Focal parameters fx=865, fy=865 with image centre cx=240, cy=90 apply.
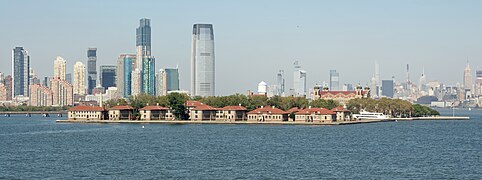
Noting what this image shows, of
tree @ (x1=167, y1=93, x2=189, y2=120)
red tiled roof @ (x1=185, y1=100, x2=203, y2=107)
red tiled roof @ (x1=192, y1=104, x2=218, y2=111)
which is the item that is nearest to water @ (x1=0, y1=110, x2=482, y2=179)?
red tiled roof @ (x1=192, y1=104, x2=218, y2=111)

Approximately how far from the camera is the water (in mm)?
45812

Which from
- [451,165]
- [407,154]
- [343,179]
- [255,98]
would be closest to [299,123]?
[255,98]

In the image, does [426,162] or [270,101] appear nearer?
[426,162]

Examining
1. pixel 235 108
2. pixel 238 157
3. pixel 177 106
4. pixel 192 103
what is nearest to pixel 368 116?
pixel 235 108

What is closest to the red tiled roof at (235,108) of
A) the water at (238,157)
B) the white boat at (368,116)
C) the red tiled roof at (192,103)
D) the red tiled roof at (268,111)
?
the red tiled roof at (268,111)

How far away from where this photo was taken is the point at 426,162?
52562 mm

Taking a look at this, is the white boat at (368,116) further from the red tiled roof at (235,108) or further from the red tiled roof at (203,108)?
the red tiled roof at (203,108)

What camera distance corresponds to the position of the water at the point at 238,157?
45812mm

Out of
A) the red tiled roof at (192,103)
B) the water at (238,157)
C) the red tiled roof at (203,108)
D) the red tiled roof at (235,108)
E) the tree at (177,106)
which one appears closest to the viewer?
the water at (238,157)

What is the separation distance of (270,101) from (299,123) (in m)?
19.9

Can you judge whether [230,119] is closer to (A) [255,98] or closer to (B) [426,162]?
(A) [255,98]

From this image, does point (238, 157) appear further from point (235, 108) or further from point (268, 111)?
point (235, 108)

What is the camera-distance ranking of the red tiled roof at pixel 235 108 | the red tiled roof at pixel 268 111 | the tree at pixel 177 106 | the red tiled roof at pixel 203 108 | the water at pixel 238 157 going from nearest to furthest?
the water at pixel 238 157
the red tiled roof at pixel 268 111
the red tiled roof at pixel 235 108
the red tiled roof at pixel 203 108
the tree at pixel 177 106

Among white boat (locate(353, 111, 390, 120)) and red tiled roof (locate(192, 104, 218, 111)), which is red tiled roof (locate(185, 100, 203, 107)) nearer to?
red tiled roof (locate(192, 104, 218, 111))
